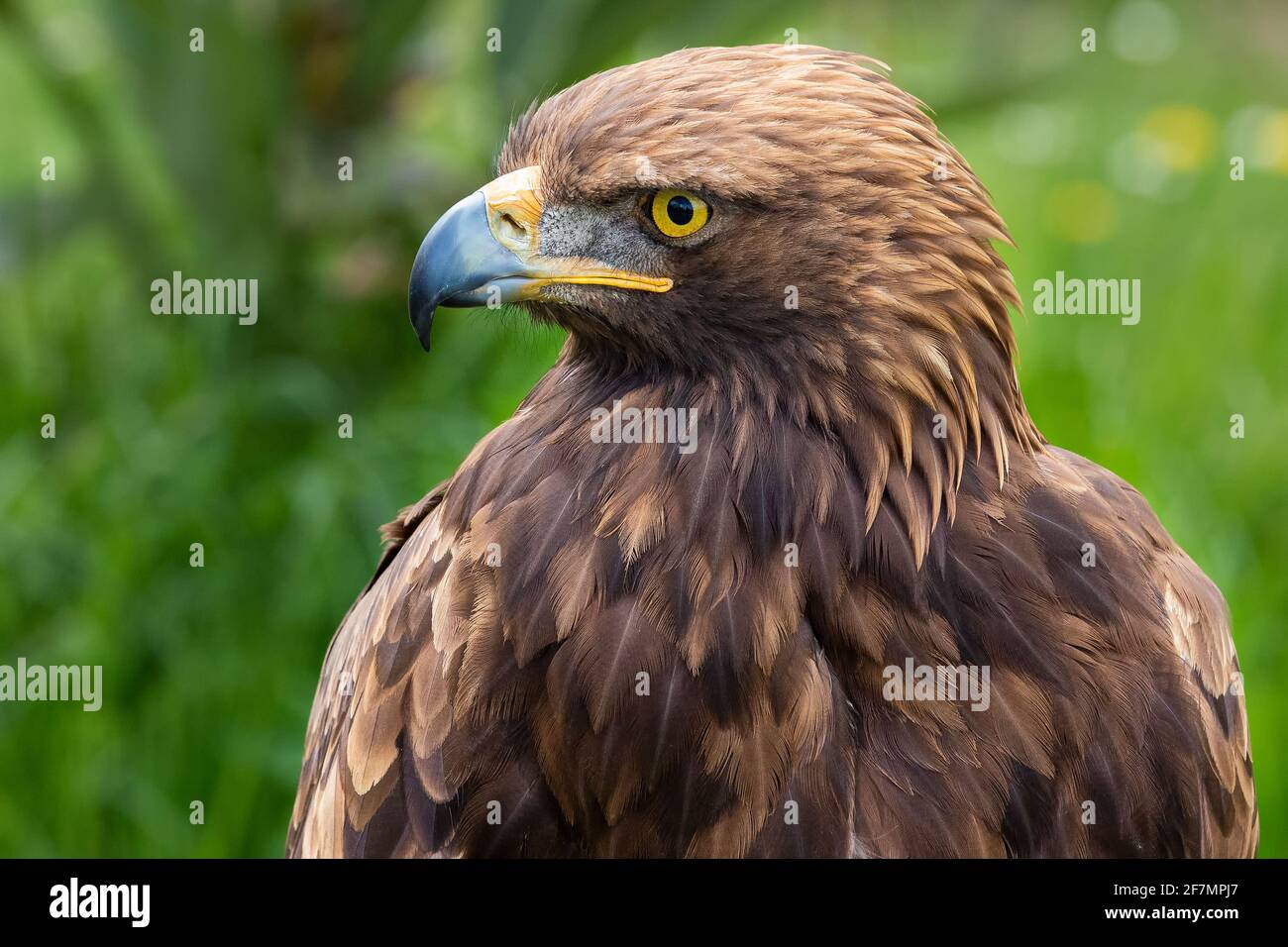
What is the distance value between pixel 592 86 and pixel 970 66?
2.68 metres

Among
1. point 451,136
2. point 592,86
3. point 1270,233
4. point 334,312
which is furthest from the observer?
point 1270,233

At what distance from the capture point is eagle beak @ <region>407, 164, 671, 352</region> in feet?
7.44

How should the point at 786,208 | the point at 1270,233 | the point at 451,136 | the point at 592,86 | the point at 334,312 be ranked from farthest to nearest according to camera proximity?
the point at 1270,233 < the point at 451,136 < the point at 334,312 < the point at 592,86 < the point at 786,208

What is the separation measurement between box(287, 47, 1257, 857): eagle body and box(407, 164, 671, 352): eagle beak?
13 mm

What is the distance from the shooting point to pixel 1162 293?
5.53 meters

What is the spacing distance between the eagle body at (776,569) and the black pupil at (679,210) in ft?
0.13

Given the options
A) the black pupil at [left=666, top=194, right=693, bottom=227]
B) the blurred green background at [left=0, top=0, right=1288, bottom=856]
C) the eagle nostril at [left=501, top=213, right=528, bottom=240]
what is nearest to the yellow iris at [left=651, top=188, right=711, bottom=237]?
the black pupil at [left=666, top=194, right=693, bottom=227]

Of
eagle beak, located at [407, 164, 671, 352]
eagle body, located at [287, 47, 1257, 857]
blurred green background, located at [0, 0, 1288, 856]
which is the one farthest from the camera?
blurred green background, located at [0, 0, 1288, 856]

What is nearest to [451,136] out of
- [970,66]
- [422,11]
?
[422,11]

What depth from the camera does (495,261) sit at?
227 centimetres

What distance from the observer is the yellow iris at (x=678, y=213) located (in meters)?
2.18

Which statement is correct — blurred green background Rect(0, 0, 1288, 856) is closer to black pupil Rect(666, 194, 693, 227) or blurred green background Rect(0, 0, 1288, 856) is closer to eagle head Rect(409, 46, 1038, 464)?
eagle head Rect(409, 46, 1038, 464)

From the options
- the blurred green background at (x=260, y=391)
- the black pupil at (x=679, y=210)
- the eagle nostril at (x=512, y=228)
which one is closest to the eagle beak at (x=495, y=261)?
the eagle nostril at (x=512, y=228)
